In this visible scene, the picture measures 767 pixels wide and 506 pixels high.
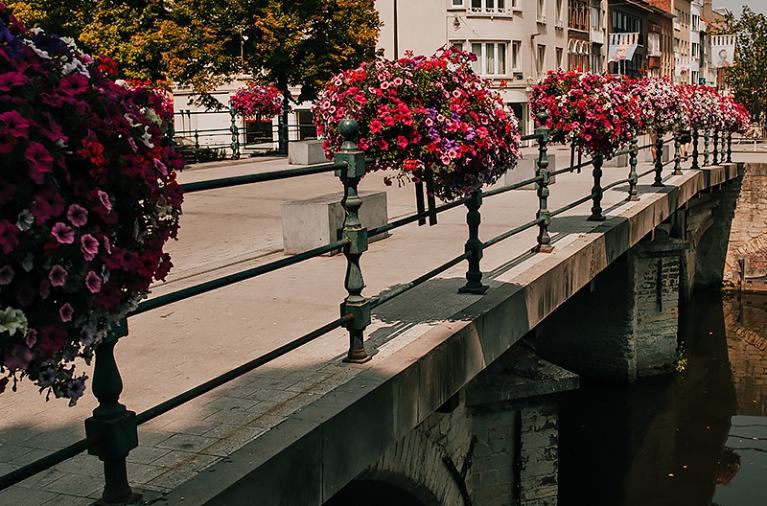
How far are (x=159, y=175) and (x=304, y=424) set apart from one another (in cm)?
163

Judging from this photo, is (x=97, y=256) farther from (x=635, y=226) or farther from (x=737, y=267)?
(x=737, y=267)

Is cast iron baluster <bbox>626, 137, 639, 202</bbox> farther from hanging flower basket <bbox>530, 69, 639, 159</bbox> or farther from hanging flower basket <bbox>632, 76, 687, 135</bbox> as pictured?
hanging flower basket <bbox>530, 69, 639, 159</bbox>

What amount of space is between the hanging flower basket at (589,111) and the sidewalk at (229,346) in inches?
37.2

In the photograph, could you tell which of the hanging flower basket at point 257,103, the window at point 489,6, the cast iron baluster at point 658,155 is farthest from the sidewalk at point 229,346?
the window at point 489,6

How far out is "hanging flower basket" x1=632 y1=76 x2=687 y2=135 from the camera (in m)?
14.0

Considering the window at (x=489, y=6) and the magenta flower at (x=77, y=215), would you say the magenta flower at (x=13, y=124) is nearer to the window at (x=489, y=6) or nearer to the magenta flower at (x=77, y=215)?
the magenta flower at (x=77, y=215)

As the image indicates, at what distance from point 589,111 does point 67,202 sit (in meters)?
8.43

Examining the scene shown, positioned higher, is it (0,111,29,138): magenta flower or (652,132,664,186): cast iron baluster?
(0,111,29,138): magenta flower

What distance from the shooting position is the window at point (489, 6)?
4131cm

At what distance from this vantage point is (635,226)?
11.5 m

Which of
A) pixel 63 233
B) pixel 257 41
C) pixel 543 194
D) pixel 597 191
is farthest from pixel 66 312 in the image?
pixel 257 41

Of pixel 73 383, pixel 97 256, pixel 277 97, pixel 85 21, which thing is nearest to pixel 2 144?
pixel 97 256

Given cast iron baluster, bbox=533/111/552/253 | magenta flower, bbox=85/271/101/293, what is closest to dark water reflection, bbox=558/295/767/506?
cast iron baluster, bbox=533/111/552/253

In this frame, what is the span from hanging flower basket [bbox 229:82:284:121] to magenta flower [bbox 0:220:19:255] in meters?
21.7
